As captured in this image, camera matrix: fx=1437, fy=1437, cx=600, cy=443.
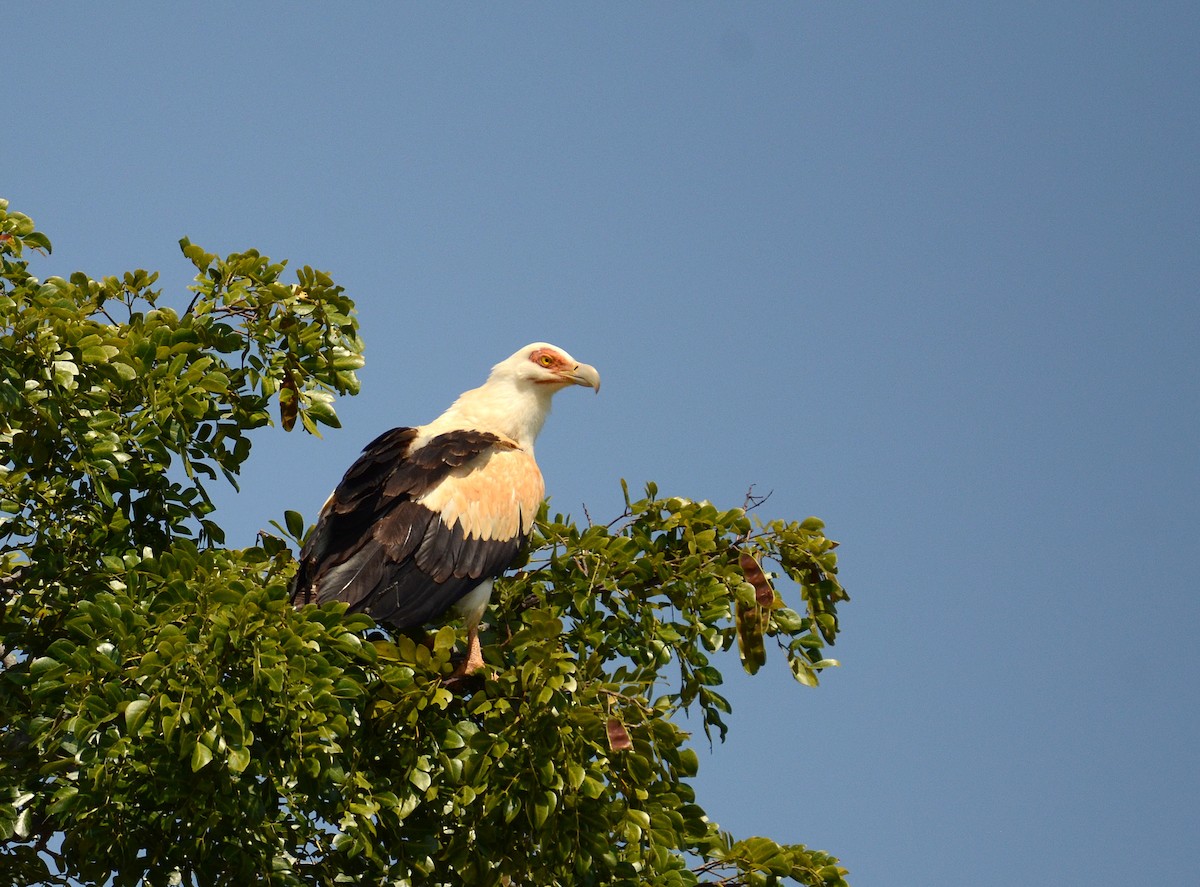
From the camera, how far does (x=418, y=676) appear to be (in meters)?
5.29

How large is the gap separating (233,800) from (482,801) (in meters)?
0.90

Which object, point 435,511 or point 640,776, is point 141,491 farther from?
point 640,776

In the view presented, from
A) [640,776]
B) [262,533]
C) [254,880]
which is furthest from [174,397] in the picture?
[640,776]

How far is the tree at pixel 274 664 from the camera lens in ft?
15.6

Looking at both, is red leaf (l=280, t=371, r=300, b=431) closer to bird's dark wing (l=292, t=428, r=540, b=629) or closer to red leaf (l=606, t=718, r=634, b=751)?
bird's dark wing (l=292, t=428, r=540, b=629)

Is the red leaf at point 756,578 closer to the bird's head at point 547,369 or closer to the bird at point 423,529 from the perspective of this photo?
the bird at point 423,529

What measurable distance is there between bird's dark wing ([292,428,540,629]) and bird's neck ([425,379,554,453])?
56cm

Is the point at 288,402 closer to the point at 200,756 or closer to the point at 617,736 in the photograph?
the point at 200,756

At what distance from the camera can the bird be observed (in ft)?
20.2

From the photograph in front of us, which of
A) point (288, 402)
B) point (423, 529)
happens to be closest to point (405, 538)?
point (423, 529)

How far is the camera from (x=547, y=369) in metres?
7.77

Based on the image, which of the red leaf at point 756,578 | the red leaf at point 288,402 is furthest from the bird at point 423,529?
the red leaf at point 756,578

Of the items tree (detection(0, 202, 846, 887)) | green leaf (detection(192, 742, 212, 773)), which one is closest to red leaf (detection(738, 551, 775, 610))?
tree (detection(0, 202, 846, 887))

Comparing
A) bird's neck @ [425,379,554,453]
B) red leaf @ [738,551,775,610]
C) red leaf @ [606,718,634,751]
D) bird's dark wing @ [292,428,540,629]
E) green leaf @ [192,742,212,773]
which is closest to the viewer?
green leaf @ [192,742,212,773]
